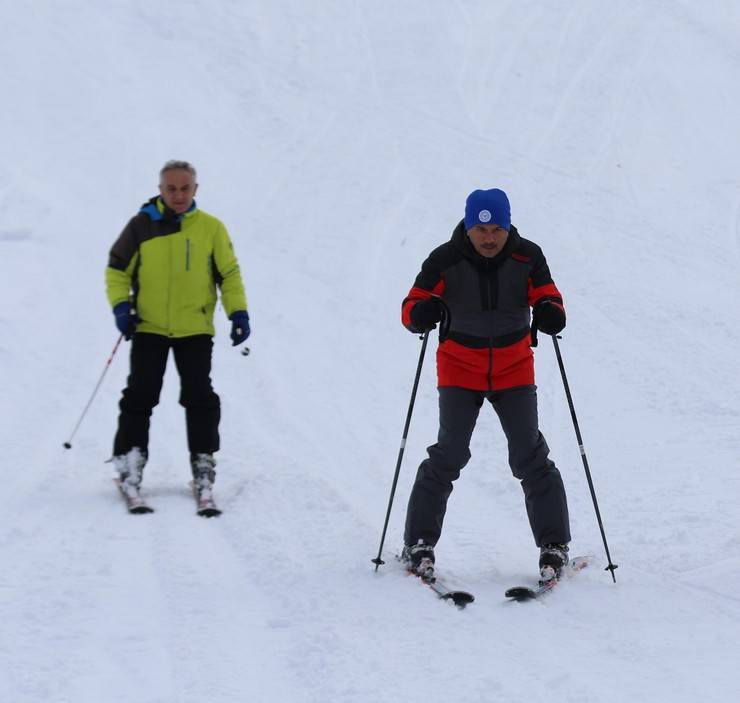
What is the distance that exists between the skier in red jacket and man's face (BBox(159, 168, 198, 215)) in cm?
170

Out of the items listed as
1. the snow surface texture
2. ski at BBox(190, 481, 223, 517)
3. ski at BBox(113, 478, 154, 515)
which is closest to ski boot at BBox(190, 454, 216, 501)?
ski at BBox(190, 481, 223, 517)

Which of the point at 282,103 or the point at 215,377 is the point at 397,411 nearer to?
the point at 215,377

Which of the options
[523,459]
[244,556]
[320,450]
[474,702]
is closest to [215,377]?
[320,450]

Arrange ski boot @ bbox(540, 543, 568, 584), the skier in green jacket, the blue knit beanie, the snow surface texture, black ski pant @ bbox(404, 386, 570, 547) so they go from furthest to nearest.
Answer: the skier in green jacket < black ski pant @ bbox(404, 386, 570, 547) < ski boot @ bbox(540, 543, 568, 584) < the blue knit beanie < the snow surface texture

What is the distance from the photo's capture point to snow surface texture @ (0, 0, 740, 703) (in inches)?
164

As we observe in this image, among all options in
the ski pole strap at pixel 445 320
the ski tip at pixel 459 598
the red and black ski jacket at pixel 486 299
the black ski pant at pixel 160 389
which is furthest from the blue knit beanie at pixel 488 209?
the black ski pant at pixel 160 389

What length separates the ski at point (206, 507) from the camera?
→ 5.97 metres

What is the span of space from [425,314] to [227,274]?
1.78 meters

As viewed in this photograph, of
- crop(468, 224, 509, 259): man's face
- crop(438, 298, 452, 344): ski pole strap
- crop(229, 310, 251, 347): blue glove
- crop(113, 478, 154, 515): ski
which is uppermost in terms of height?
crop(468, 224, 509, 259): man's face

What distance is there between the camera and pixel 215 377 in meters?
9.11

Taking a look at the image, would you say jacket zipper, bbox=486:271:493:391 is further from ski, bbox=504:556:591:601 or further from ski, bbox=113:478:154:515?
ski, bbox=113:478:154:515

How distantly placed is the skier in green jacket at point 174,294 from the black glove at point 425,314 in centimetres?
151

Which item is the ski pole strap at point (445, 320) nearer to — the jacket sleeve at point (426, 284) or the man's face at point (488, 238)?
the jacket sleeve at point (426, 284)

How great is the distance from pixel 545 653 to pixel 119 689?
1.60 meters
